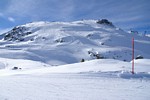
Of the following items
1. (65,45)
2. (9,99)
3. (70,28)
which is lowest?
(9,99)

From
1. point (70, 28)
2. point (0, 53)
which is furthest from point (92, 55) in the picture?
point (70, 28)

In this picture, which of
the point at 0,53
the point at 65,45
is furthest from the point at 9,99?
the point at 65,45

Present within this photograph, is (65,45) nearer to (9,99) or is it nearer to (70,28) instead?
(70,28)

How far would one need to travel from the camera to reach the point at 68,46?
420ft

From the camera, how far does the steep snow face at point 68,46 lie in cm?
9994

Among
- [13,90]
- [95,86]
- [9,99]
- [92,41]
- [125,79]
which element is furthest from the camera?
[92,41]

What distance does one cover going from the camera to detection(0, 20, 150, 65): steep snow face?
9994 centimetres

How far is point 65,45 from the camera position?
131875 mm

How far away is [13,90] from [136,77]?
7.72 m

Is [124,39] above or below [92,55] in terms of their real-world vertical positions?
above

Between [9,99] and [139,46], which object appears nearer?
[9,99]

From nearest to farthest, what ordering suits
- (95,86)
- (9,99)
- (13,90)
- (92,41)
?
(9,99)
(13,90)
(95,86)
(92,41)

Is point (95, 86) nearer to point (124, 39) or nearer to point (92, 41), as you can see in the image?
point (92, 41)

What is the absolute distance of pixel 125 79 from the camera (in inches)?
516
